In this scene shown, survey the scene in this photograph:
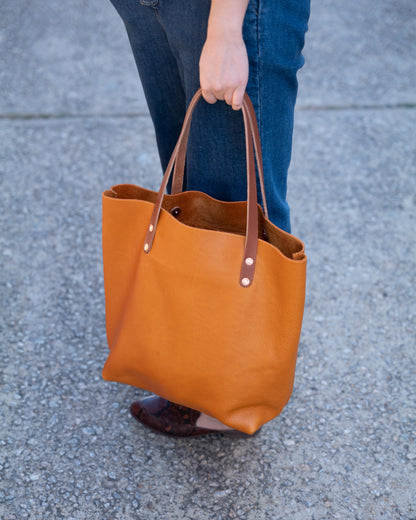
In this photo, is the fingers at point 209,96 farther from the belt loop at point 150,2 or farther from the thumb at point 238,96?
the belt loop at point 150,2

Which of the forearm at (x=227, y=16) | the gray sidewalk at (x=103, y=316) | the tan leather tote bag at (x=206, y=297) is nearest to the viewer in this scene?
the forearm at (x=227, y=16)

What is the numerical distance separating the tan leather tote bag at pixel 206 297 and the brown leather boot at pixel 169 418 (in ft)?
0.72

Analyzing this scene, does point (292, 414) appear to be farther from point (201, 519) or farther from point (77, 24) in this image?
point (77, 24)

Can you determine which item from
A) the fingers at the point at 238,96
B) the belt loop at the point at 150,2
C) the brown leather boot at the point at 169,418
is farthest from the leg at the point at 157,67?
the brown leather boot at the point at 169,418

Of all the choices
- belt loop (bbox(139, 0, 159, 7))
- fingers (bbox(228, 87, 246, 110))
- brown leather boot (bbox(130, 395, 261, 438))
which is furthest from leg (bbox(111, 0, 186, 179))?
brown leather boot (bbox(130, 395, 261, 438))

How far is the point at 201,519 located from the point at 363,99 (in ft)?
8.90

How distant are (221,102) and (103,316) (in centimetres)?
101

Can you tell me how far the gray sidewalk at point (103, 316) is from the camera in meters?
1.42

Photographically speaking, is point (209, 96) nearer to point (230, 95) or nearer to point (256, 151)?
point (230, 95)

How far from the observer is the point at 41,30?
3998mm

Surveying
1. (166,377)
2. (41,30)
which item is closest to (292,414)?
(166,377)

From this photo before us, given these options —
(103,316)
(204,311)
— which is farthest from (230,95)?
(103,316)

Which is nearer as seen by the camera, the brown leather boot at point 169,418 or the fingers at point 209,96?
the fingers at point 209,96

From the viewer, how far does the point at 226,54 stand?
1046 millimetres
